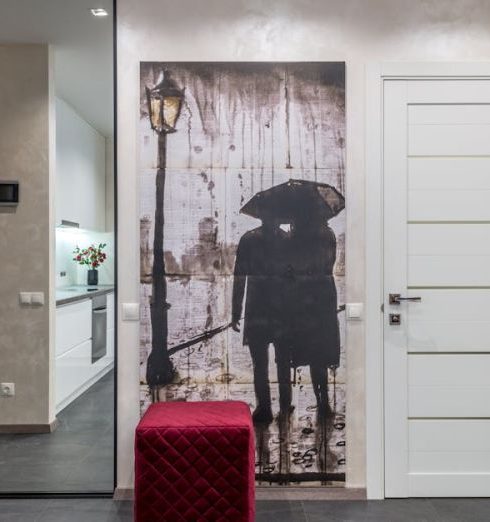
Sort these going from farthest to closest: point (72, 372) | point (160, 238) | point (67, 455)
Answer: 1. point (72, 372)
2. point (67, 455)
3. point (160, 238)

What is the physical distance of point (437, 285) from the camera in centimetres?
256

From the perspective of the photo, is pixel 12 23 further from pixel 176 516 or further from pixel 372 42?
pixel 176 516

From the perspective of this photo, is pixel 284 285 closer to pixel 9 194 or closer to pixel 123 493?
pixel 123 493

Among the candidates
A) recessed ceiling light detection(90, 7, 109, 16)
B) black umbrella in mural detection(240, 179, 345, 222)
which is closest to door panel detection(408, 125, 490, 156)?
black umbrella in mural detection(240, 179, 345, 222)

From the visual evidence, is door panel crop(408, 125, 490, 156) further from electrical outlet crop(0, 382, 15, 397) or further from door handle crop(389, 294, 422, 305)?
electrical outlet crop(0, 382, 15, 397)

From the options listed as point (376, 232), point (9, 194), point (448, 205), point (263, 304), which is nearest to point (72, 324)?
point (9, 194)

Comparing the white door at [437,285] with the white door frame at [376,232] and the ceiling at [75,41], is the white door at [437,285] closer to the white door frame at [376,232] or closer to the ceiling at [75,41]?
the white door frame at [376,232]

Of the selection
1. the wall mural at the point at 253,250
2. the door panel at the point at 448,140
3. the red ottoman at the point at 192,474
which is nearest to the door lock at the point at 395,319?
the wall mural at the point at 253,250

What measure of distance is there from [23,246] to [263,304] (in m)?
1.82

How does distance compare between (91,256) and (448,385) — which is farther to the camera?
(91,256)

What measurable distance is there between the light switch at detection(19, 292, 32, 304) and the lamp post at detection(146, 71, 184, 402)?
1288 mm

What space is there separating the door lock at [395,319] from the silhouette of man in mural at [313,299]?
0.29 meters

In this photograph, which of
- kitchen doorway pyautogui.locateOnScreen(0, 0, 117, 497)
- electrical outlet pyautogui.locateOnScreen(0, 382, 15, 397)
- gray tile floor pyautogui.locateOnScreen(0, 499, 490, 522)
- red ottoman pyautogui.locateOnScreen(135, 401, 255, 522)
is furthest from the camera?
electrical outlet pyautogui.locateOnScreen(0, 382, 15, 397)

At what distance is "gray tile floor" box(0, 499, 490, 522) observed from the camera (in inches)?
92.4
